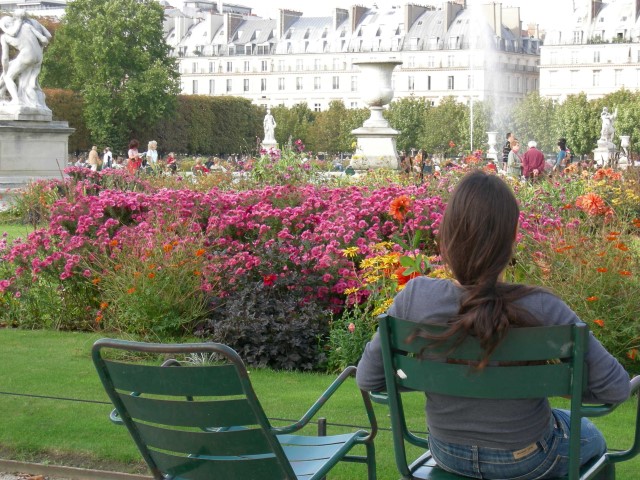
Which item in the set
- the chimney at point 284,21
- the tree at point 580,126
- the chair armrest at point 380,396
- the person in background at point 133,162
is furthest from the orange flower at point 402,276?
the chimney at point 284,21

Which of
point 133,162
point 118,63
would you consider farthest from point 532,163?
point 118,63

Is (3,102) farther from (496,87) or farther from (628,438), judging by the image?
(496,87)

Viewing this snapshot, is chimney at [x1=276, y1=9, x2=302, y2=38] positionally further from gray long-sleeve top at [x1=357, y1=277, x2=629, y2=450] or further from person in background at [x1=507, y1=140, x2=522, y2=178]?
gray long-sleeve top at [x1=357, y1=277, x2=629, y2=450]

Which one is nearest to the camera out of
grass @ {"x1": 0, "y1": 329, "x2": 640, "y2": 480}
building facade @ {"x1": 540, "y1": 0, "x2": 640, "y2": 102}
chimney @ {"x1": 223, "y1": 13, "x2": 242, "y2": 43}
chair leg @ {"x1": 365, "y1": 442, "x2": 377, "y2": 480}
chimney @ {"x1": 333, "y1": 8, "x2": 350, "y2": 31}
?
chair leg @ {"x1": 365, "y1": 442, "x2": 377, "y2": 480}

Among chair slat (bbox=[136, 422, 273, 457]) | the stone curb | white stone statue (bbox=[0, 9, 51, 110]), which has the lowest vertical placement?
the stone curb

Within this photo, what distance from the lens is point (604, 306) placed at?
6676 mm

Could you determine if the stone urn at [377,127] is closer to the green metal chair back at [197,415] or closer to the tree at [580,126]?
the green metal chair back at [197,415]

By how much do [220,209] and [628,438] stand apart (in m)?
4.42

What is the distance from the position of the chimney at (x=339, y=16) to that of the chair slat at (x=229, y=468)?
10867 centimetres

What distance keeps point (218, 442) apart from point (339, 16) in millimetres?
109821

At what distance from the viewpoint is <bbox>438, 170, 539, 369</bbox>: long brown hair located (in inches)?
114

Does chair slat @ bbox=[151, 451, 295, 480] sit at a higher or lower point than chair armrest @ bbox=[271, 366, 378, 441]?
lower

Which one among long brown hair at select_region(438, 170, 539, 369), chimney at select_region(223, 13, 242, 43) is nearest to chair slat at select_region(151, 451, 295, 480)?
long brown hair at select_region(438, 170, 539, 369)

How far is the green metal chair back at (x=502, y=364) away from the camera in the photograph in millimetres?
2867
